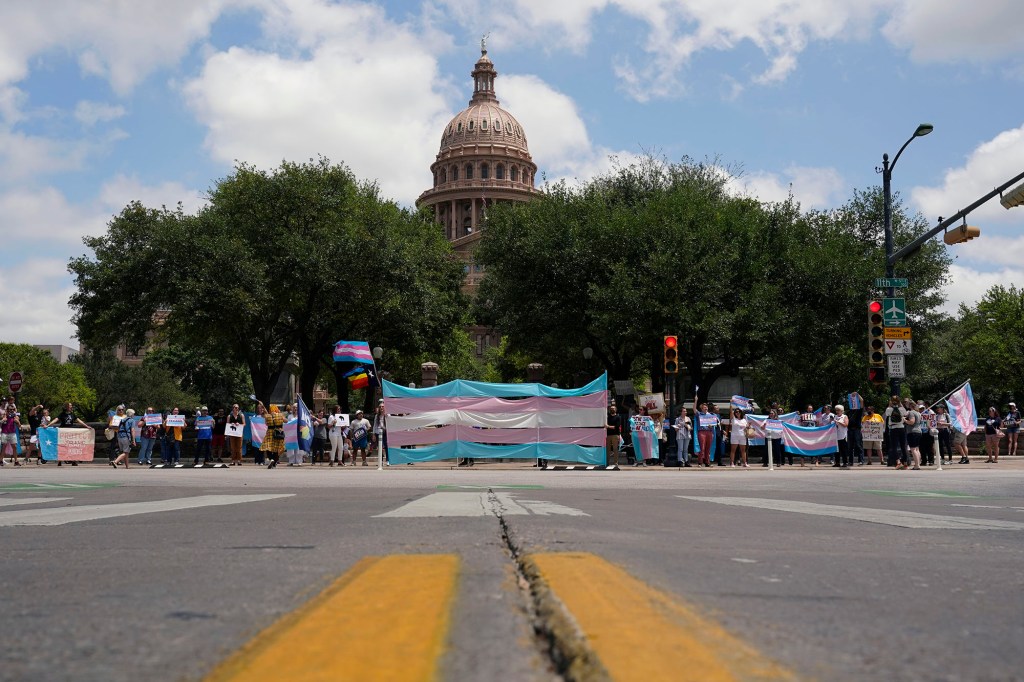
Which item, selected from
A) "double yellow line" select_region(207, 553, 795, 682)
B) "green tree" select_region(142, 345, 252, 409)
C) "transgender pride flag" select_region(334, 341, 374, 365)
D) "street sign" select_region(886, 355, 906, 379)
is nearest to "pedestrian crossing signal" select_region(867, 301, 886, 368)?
"street sign" select_region(886, 355, 906, 379)

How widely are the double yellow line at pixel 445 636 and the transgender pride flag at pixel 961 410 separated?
82.9ft

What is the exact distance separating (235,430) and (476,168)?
106306 mm

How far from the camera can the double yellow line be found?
1816mm

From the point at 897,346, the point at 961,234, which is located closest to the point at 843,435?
the point at 897,346

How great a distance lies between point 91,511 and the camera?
23.5 feet

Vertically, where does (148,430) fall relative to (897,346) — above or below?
below

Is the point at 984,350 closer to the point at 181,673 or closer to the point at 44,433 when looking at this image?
the point at 44,433

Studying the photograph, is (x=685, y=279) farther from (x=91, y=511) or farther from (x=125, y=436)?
(x=91, y=511)

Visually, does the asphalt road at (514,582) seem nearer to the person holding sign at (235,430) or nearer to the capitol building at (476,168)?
the person holding sign at (235,430)

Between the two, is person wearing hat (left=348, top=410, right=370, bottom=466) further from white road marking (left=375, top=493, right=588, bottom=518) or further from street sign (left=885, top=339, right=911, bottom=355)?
white road marking (left=375, top=493, right=588, bottom=518)

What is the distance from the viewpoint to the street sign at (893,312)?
22.1m

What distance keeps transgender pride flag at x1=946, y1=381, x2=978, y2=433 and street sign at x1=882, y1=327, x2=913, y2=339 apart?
455 centimetres

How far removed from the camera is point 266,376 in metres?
39.0

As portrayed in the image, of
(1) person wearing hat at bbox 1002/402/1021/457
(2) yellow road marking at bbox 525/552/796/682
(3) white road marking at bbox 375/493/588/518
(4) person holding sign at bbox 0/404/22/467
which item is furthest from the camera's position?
(1) person wearing hat at bbox 1002/402/1021/457
